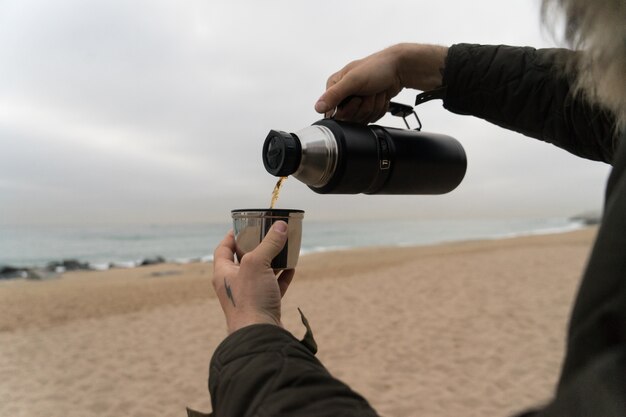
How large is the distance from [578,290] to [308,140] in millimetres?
649

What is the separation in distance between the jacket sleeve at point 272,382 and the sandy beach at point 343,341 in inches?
65.2

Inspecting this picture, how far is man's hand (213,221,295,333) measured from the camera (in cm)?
67

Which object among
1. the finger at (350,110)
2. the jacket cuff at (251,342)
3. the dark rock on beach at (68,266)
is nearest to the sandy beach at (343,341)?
the finger at (350,110)

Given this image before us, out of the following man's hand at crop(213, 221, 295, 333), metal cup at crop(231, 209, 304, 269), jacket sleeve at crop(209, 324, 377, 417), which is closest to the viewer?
jacket sleeve at crop(209, 324, 377, 417)

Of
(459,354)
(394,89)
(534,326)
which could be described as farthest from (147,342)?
(394,89)

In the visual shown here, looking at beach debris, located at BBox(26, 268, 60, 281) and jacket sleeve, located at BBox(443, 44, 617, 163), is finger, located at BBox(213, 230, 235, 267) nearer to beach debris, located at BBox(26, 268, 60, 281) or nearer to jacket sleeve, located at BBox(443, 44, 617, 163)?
jacket sleeve, located at BBox(443, 44, 617, 163)

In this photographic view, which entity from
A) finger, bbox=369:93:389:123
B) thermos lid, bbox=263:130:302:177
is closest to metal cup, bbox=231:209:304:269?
thermos lid, bbox=263:130:302:177

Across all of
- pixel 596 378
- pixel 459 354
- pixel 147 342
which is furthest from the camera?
pixel 147 342

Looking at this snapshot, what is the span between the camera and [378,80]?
1103 millimetres

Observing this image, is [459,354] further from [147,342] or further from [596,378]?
[596,378]

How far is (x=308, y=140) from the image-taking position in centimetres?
91

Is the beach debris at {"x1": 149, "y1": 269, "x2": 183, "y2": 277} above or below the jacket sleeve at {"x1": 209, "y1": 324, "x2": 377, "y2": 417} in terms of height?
below

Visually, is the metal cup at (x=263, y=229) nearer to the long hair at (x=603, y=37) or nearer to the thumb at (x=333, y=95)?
the thumb at (x=333, y=95)

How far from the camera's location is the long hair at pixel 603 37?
402 millimetres
